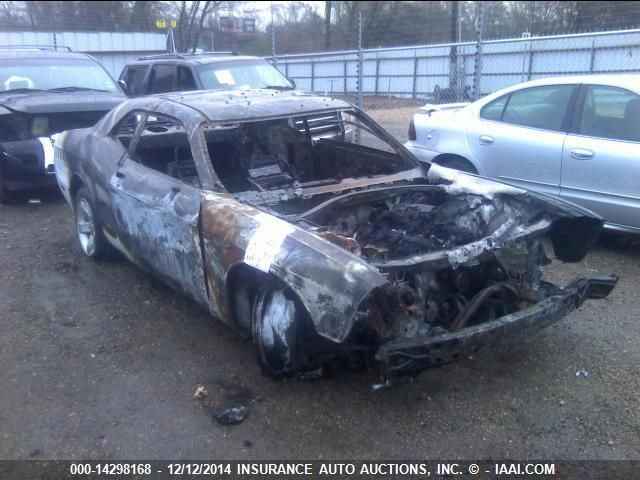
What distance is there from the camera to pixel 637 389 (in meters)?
3.47

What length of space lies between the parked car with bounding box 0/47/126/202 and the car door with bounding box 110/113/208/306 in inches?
114

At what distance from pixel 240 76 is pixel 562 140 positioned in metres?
4.85

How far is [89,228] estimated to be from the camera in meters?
5.53

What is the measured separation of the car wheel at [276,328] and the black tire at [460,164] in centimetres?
371

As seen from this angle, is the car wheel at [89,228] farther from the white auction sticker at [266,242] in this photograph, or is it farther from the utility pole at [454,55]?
the utility pole at [454,55]

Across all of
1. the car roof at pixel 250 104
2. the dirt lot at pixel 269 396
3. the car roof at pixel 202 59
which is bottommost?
the dirt lot at pixel 269 396

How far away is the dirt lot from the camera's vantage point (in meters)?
3.04

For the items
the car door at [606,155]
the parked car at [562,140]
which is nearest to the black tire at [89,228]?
the parked car at [562,140]

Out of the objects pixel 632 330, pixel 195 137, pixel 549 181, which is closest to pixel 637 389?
pixel 632 330

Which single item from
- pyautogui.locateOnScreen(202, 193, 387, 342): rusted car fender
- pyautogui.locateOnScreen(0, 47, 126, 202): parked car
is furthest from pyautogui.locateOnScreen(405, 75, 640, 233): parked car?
pyautogui.locateOnScreen(0, 47, 126, 202): parked car

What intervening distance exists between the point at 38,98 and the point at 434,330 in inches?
251

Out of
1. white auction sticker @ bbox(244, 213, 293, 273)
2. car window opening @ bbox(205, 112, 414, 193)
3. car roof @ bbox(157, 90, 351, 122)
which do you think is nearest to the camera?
white auction sticker @ bbox(244, 213, 293, 273)

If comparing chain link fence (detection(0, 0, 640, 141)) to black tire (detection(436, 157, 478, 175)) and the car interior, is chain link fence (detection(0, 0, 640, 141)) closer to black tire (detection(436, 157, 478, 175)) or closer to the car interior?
black tire (detection(436, 157, 478, 175))

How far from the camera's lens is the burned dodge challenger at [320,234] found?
9.99ft
